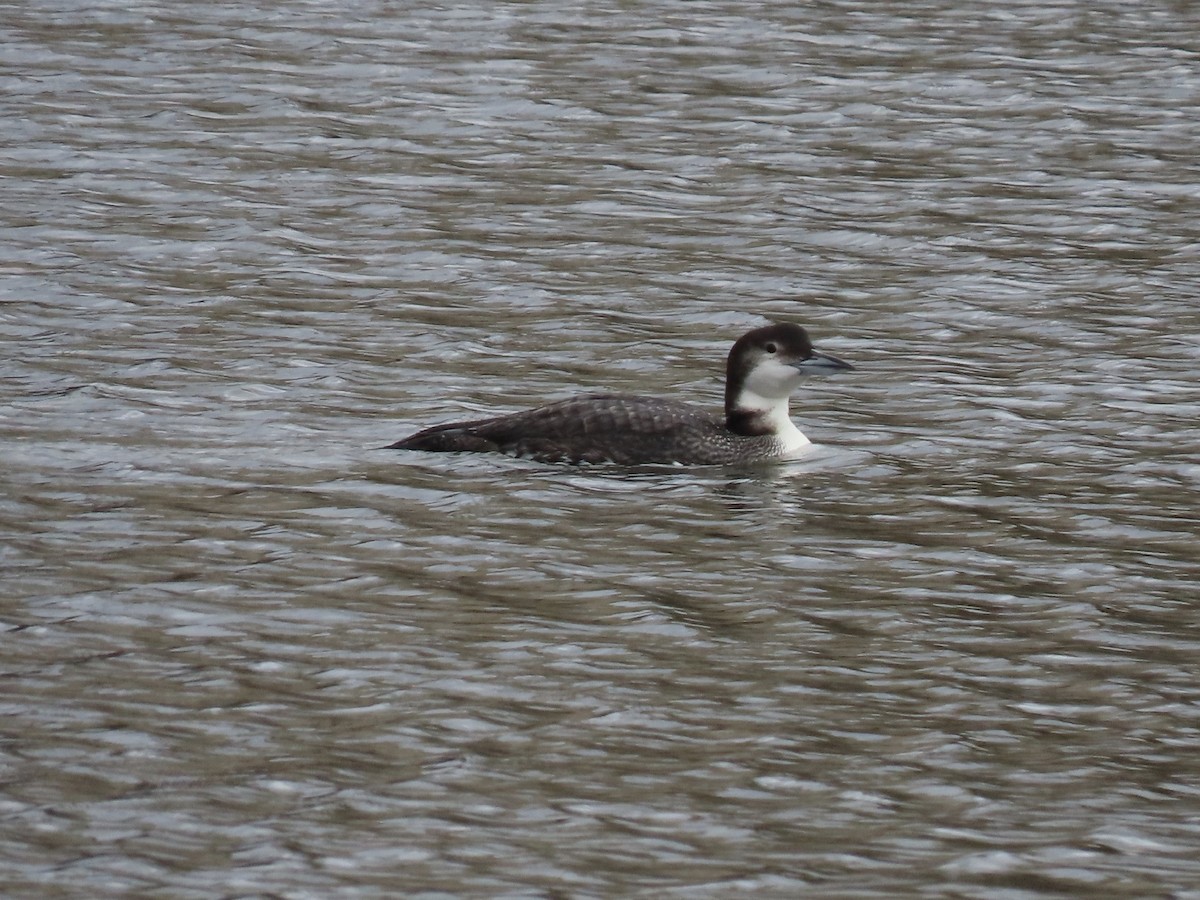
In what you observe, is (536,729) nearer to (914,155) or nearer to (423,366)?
(423,366)

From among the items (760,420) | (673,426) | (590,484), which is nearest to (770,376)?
(760,420)

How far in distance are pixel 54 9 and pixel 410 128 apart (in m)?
6.94

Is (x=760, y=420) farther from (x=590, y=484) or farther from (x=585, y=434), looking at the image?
(x=590, y=484)

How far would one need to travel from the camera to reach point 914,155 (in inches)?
893

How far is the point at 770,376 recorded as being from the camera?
14.5m

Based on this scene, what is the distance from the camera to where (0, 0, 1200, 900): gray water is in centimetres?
859

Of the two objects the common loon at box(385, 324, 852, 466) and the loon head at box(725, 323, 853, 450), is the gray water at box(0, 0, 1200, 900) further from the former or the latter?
the loon head at box(725, 323, 853, 450)

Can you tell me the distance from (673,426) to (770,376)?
842mm

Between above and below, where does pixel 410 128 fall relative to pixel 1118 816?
above

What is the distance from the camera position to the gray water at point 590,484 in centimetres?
859

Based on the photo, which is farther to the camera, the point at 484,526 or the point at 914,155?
the point at 914,155

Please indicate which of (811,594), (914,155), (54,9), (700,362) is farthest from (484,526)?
(54,9)

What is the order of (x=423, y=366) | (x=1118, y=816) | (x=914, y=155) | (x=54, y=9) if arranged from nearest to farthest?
(x=1118, y=816) < (x=423, y=366) < (x=914, y=155) < (x=54, y=9)

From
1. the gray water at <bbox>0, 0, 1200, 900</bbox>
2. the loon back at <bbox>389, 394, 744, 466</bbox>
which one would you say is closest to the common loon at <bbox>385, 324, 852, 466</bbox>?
the loon back at <bbox>389, 394, 744, 466</bbox>
